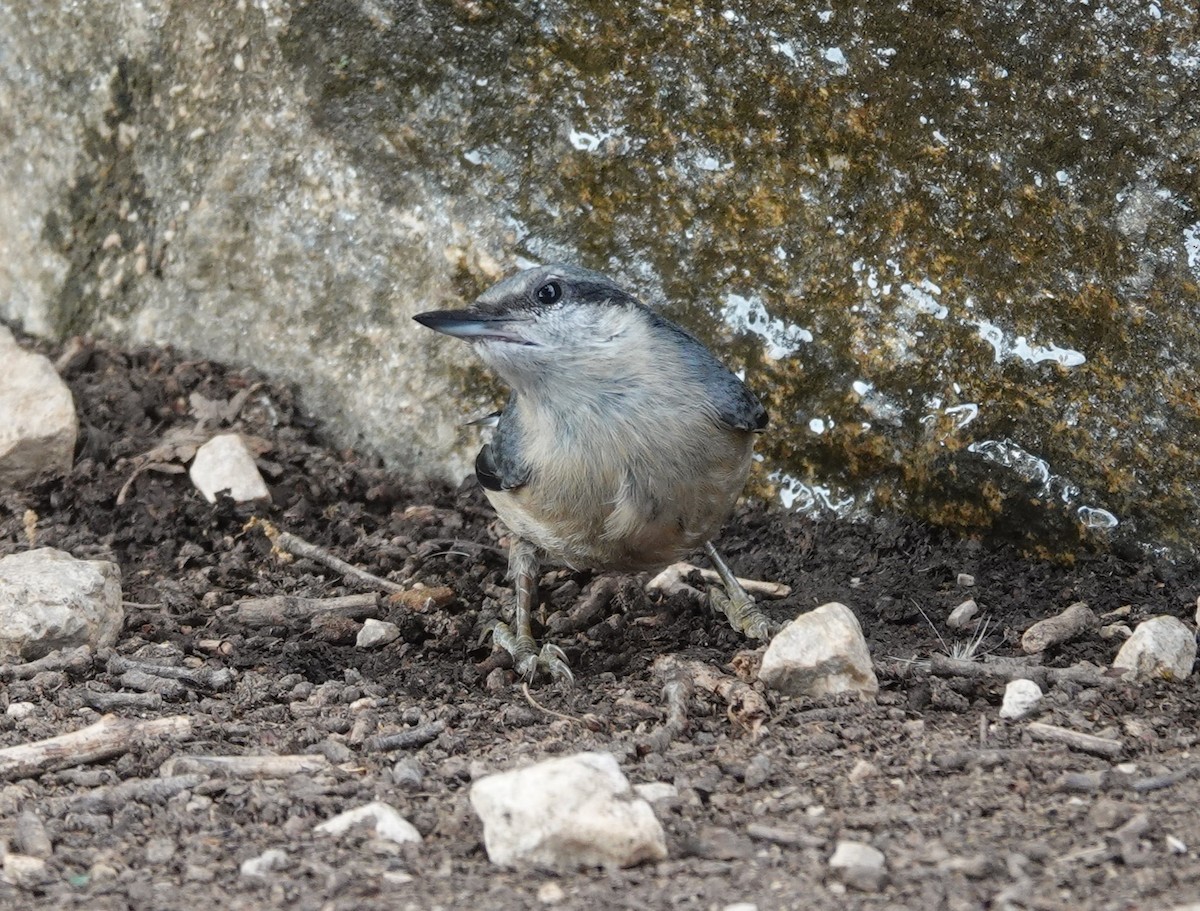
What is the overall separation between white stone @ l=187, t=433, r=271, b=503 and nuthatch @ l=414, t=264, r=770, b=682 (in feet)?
3.99

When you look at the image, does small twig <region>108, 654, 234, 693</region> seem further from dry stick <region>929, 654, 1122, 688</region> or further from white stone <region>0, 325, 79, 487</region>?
dry stick <region>929, 654, 1122, 688</region>

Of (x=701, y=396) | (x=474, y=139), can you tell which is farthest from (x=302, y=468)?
(x=701, y=396)

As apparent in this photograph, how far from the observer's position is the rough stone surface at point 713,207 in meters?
4.21

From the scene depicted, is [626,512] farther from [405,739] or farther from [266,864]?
[266,864]

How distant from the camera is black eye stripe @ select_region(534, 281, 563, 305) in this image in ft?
13.4

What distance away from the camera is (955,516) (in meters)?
4.57

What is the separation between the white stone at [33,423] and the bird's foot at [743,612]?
2.43 m

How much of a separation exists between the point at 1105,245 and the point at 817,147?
3.20 feet

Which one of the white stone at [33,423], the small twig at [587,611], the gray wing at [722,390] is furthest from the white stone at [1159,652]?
the white stone at [33,423]

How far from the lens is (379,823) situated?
2.77 m

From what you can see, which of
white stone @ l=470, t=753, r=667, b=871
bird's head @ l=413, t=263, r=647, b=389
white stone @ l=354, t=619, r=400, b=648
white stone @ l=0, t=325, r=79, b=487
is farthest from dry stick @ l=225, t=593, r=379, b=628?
white stone @ l=470, t=753, r=667, b=871

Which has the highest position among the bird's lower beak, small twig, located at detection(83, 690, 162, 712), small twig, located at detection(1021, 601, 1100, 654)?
the bird's lower beak

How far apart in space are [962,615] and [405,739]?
70.5 inches

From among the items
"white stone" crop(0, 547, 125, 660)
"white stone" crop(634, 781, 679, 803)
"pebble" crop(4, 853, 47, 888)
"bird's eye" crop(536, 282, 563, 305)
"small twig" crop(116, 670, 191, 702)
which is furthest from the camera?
"bird's eye" crop(536, 282, 563, 305)
